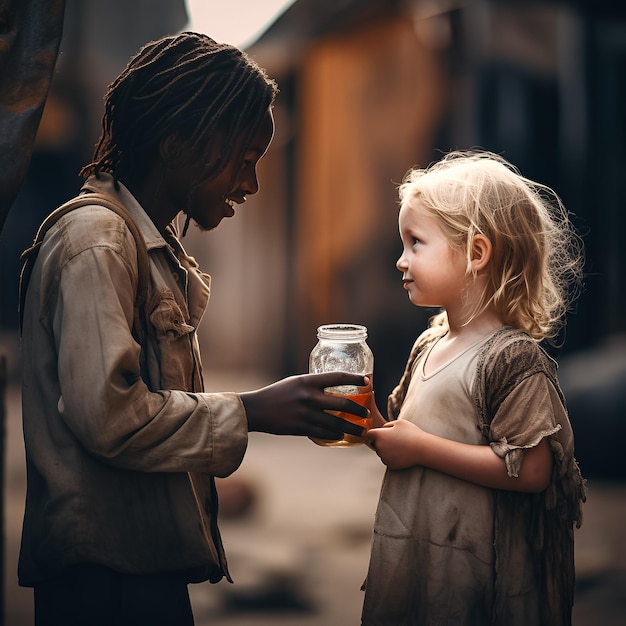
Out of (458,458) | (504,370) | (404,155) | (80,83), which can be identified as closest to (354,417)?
(458,458)

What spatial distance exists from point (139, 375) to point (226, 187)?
51cm

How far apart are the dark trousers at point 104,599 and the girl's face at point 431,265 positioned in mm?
957

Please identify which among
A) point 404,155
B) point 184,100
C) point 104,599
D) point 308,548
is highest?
point 404,155

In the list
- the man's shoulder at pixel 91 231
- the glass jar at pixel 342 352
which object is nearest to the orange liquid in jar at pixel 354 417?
the glass jar at pixel 342 352

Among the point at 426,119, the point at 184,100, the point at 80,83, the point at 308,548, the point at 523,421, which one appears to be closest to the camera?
the point at 184,100

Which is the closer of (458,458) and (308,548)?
(458,458)

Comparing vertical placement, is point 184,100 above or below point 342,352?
above

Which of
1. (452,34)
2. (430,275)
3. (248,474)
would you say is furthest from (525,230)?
(452,34)

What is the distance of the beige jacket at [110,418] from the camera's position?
5.99 ft

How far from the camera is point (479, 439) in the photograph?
2.26 m

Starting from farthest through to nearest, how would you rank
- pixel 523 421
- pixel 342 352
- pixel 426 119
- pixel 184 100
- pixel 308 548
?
pixel 426 119, pixel 308 548, pixel 342 352, pixel 523 421, pixel 184 100

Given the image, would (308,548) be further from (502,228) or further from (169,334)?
(169,334)

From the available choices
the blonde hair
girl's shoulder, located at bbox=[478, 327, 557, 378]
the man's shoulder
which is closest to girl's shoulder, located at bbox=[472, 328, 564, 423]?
girl's shoulder, located at bbox=[478, 327, 557, 378]

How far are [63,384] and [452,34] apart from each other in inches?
244
